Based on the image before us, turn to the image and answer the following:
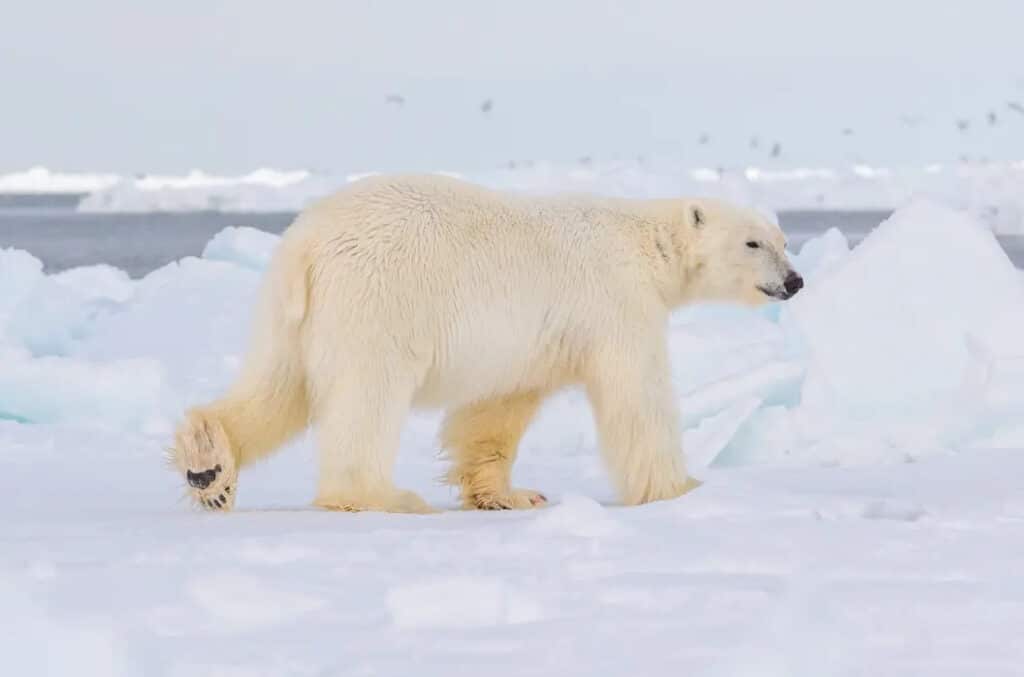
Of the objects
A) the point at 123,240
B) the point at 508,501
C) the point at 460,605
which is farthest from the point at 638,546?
the point at 123,240

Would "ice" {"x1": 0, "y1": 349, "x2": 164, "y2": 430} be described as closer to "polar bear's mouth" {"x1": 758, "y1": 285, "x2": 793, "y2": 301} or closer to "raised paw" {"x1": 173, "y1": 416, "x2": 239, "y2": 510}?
"raised paw" {"x1": 173, "y1": 416, "x2": 239, "y2": 510}

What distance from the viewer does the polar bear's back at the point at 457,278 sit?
4.11 m

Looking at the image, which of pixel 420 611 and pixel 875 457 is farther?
pixel 875 457

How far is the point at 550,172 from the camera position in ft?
155

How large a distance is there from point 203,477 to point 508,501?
1083 millimetres

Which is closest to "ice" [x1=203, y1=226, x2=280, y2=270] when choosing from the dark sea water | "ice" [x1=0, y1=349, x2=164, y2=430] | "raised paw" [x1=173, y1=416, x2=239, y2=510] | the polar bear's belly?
"ice" [x1=0, y1=349, x2=164, y2=430]

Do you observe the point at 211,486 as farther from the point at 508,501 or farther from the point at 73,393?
the point at 73,393

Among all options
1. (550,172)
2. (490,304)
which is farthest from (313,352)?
(550,172)

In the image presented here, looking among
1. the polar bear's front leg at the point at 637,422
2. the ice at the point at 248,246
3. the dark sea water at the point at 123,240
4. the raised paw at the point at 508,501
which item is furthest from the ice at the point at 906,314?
the dark sea water at the point at 123,240

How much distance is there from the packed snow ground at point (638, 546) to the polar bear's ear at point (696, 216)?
2.63 feet

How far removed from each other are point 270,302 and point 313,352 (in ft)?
0.73

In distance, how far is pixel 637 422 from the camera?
14.9 ft

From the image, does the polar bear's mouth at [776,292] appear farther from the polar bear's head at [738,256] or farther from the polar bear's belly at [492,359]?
the polar bear's belly at [492,359]

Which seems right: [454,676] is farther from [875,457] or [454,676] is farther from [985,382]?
[985,382]
